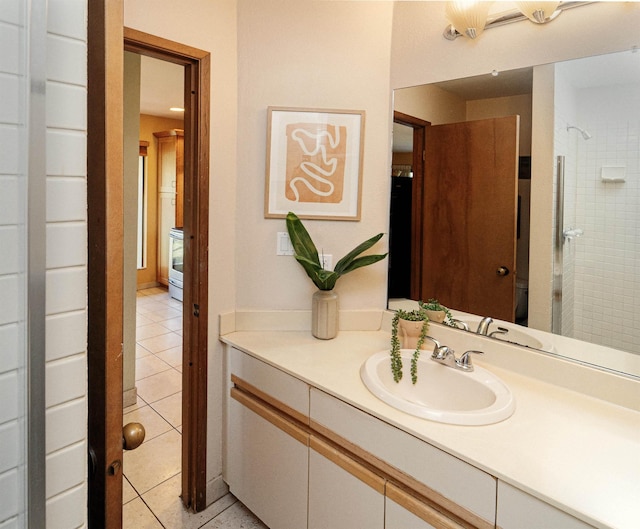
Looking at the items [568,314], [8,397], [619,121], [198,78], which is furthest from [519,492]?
[198,78]

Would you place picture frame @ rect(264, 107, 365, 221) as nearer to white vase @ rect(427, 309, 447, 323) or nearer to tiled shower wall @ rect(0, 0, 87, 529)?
white vase @ rect(427, 309, 447, 323)

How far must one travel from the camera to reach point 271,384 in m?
1.61

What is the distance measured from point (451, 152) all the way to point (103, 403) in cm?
158

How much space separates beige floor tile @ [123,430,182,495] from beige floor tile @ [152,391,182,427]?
18 cm

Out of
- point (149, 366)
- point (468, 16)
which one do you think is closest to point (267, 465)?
point (468, 16)

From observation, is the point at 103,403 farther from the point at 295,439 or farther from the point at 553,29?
the point at 553,29

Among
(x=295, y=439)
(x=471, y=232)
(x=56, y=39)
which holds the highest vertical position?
(x=56, y=39)

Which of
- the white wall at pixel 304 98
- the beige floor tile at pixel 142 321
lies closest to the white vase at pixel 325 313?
the white wall at pixel 304 98

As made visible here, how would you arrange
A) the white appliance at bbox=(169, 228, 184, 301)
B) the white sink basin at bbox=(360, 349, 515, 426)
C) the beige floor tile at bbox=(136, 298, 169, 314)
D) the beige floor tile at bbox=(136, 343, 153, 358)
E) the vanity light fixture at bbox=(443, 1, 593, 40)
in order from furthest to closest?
1. the white appliance at bbox=(169, 228, 184, 301)
2. the beige floor tile at bbox=(136, 298, 169, 314)
3. the beige floor tile at bbox=(136, 343, 153, 358)
4. the vanity light fixture at bbox=(443, 1, 593, 40)
5. the white sink basin at bbox=(360, 349, 515, 426)

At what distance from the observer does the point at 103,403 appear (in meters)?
0.69

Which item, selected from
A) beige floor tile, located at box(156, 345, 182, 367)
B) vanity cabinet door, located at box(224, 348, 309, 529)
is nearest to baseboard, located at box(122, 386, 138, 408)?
beige floor tile, located at box(156, 345, 182, 367)

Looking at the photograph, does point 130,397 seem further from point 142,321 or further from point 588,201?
point 588,201

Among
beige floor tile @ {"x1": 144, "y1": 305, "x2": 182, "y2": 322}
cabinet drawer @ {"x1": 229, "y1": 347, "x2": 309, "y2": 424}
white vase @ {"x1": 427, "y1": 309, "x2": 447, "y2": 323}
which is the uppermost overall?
white vase @ {"x1": 427, "y1": 309, "x2": 447, "y2": 323}

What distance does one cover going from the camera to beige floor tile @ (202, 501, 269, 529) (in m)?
1.77
